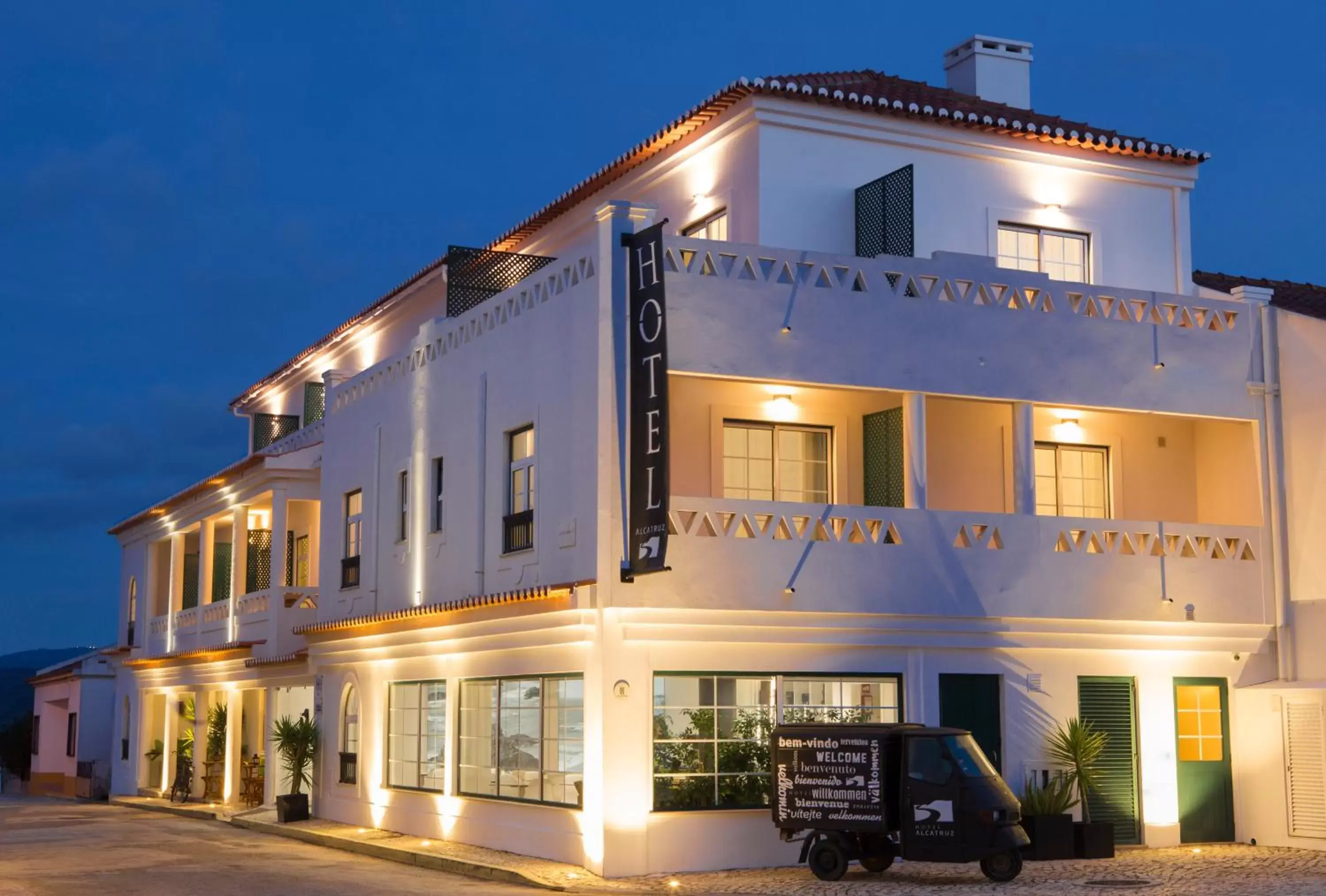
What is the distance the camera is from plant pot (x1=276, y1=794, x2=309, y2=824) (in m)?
26.3

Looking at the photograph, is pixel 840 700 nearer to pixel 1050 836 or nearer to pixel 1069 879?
pixel 1050 836

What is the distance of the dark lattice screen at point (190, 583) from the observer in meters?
37.5

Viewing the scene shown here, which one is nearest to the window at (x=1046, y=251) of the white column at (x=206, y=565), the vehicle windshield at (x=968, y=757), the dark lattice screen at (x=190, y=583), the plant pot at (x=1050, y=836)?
the plant pot at (x=1050, y=836)

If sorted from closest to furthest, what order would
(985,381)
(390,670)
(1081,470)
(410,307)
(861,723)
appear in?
(861,723) < (985,381) < (1081,470) < (390,670) < (410,307)

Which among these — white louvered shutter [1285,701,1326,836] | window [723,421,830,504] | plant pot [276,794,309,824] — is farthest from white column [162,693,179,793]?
white louvered shutter [1285,701,1326,836]

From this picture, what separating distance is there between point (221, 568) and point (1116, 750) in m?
22.0

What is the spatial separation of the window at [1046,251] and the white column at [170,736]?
20777mm

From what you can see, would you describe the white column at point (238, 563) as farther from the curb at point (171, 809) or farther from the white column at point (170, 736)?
the white column at point (170, 736)

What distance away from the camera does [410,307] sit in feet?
103

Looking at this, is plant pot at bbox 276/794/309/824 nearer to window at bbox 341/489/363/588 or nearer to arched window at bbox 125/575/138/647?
window at bbox 341/489/363/588

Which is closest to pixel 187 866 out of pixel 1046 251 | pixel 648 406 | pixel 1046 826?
pixel 648 406

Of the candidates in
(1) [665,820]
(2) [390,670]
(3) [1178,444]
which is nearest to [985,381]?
(3) [1178,444]

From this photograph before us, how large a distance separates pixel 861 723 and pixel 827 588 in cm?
197

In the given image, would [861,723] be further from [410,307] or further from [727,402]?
[410,307]
